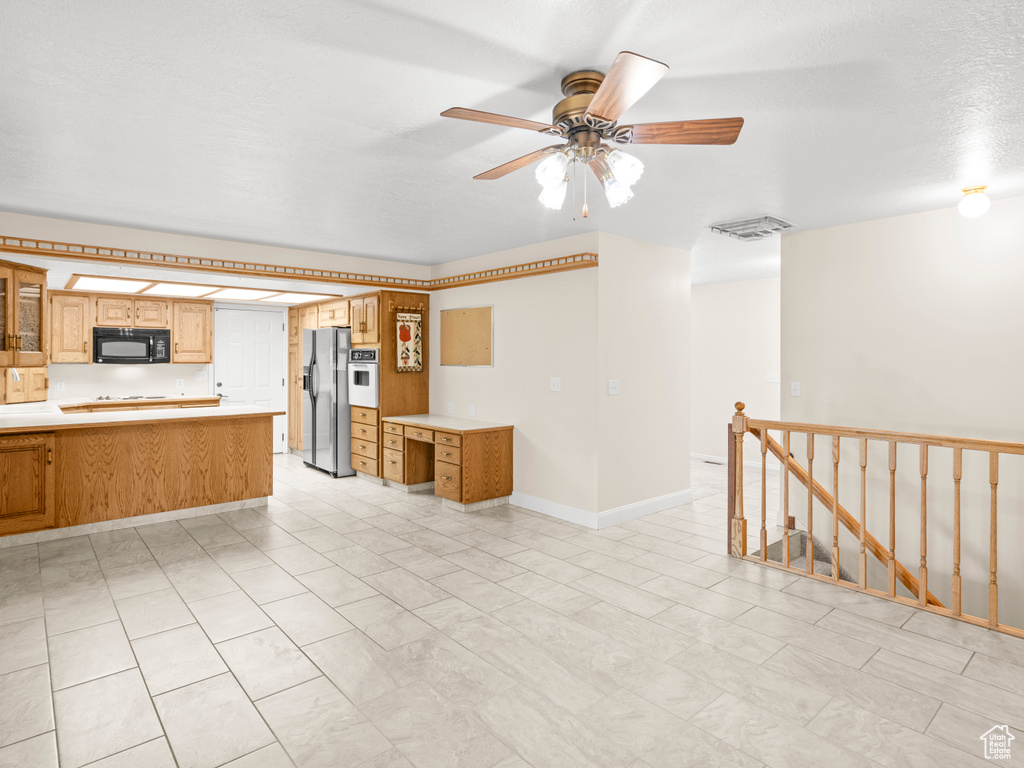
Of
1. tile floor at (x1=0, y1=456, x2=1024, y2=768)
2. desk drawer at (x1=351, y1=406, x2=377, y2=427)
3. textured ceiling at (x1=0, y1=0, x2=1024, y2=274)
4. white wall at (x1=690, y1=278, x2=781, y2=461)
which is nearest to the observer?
textured ceiling at (x1=0, y1=0, x2=1024, y2=274)

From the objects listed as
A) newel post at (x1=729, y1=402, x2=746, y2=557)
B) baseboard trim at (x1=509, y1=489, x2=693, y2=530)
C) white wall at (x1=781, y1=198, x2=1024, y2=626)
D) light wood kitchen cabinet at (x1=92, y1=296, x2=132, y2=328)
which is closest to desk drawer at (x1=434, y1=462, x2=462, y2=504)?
baseboard trim at (x1=509, y1=489, x2=693, y2=530)

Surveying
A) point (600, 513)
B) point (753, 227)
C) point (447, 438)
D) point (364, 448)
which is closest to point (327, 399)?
point (364, 448)

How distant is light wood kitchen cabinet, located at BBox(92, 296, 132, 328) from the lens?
20.8 ft

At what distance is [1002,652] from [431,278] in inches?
208

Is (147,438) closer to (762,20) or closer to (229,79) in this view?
(229,79)

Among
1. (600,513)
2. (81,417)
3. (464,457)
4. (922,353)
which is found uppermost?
(922,353)

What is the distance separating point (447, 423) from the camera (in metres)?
5.21

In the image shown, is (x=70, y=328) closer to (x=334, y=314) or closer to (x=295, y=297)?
(x=295, y=297)

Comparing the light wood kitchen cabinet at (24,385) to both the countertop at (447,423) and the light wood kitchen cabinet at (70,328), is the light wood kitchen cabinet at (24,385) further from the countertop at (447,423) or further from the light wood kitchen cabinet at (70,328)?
the countertop at (447,423)

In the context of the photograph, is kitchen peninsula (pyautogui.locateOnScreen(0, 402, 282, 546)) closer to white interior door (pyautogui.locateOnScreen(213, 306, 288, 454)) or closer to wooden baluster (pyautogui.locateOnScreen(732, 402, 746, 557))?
white interior door (pyautogui.locateOnScreen(213, 306, 288, 454))

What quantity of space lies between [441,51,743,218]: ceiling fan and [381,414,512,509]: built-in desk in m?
2.88

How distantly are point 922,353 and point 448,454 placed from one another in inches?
144

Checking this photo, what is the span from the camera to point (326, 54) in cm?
187

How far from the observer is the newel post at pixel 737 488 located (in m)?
3.67
